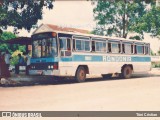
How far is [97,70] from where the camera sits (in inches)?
766

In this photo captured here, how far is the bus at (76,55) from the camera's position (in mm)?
16969

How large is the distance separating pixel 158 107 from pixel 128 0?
29.8 metres

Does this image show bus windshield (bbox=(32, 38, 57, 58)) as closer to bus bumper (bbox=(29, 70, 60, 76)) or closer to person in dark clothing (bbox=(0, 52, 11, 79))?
bus bumper (bbox=(29, 70, 60, 76))

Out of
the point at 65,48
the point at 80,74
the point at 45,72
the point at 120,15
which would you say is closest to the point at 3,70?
the point at 45,72

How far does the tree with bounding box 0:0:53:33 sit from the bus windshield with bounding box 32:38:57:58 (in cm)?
Result: 460

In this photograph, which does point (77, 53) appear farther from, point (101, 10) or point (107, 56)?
point (101, 10)

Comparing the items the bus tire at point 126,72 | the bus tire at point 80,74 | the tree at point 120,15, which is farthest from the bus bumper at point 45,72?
the tree at point 120,15

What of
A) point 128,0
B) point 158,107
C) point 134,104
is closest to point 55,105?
point 134,104

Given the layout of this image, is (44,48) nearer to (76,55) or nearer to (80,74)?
(76,55)

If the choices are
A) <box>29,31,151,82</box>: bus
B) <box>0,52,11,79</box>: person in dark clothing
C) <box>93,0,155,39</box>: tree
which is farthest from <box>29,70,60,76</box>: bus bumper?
<box>93,0,155,39</box>: tree

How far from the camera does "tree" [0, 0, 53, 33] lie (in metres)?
22.0

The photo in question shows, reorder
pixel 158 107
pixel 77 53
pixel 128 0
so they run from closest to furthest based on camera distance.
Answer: pixel 158 107, pixel 77 53, pixel 128 0

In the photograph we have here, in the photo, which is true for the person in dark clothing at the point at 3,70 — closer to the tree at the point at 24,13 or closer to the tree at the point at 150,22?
the tree at the point at 24,13

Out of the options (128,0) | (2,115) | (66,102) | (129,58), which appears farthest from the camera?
(128,0)
